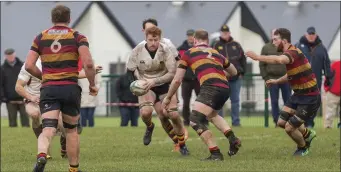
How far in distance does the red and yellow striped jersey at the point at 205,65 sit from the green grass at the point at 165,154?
113 cm

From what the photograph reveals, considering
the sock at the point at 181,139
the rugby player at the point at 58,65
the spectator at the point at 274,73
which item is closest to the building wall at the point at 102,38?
the spectator at the point at 274,73

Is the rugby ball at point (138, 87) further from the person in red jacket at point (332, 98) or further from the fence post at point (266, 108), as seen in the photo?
the fence post at point (266, 108)

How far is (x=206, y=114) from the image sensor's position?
14523 millimetres

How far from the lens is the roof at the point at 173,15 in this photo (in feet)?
126

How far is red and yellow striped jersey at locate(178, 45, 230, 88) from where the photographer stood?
14.5 meters

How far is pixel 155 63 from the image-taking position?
15422 millimetres

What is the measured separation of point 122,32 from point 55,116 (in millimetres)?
28100

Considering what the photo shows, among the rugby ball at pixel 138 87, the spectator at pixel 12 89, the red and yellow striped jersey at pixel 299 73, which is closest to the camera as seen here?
the red and yellow striped jersey at pixel 299 73

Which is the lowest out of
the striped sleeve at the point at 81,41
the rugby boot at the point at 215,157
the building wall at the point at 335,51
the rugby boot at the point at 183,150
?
the building wall at the point at 335,51

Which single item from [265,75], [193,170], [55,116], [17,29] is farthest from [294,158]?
[17,29]

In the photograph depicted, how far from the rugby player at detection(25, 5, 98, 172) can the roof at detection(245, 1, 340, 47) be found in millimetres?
26832

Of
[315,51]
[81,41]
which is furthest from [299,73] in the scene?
[315,51]

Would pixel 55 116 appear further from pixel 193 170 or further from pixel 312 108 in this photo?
pixel 312 108

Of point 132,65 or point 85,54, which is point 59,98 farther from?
point 132,65
